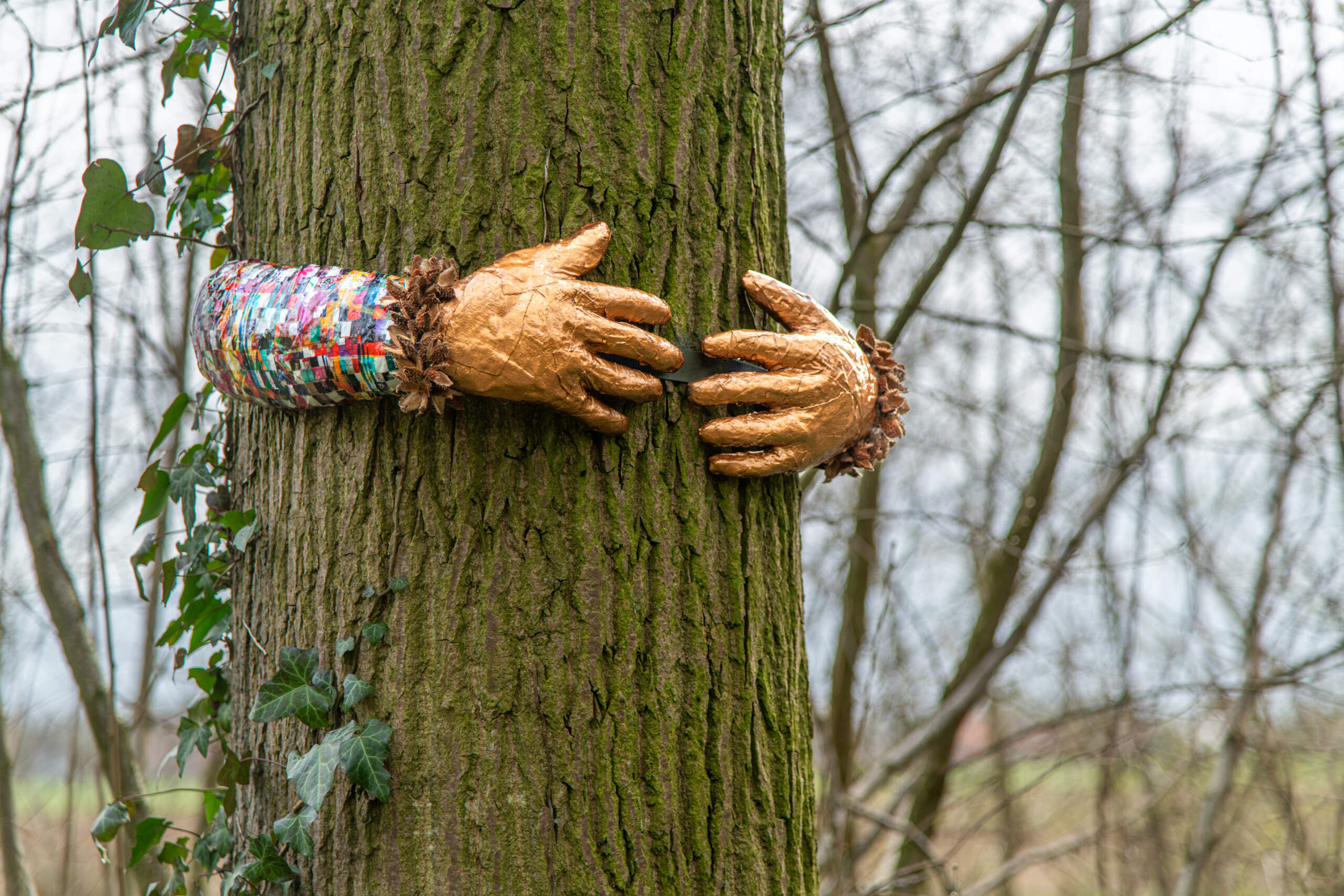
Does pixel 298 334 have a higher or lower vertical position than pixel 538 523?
higher

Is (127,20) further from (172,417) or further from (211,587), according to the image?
(211,587)

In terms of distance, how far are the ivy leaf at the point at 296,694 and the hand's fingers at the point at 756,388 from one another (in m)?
0.60

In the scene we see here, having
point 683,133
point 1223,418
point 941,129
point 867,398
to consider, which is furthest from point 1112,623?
point 683,133

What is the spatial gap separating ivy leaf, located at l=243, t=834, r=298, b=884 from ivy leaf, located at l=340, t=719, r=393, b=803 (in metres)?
0.21

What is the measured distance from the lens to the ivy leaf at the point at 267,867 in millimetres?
1179

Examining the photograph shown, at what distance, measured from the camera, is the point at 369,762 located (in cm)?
109

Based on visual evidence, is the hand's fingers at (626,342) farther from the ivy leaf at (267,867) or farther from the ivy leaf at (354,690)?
the ivy leaf at (267,867)

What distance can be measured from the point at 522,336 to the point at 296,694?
55cm

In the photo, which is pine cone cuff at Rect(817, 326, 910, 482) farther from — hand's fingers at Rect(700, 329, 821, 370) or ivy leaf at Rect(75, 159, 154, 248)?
ivy leaf at Rect(75, 159, 154, 248)

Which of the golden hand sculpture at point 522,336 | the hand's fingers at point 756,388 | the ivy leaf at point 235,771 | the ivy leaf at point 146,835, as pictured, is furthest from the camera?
the ivy leaf at point 146,835

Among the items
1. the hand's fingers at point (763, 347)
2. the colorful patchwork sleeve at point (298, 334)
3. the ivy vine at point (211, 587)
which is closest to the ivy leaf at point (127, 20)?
the ivy vine at point (211, 587)

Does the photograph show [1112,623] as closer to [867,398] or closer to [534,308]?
[867,398]

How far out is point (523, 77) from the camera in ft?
3.84

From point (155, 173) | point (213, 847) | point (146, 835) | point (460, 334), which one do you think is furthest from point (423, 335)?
point (146, 835)
